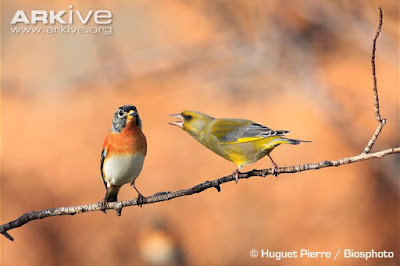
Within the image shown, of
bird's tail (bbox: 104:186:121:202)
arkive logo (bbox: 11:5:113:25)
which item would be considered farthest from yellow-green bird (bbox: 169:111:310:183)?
arkive logo (bbox: 11:5:113:25)

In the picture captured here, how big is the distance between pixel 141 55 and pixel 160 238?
8.94 ft

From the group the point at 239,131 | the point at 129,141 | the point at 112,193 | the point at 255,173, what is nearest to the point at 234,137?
the point at 239,131

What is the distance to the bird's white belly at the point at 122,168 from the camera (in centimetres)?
313

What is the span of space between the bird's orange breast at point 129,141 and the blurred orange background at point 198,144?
203 inches

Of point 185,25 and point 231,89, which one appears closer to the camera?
point 231,89

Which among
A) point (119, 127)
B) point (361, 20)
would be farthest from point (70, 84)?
point (119, 127)

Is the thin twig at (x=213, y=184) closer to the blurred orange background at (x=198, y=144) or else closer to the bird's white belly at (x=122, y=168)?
the bird's white belly at (x=122, y=168)

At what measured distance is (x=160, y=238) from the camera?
9133 mm

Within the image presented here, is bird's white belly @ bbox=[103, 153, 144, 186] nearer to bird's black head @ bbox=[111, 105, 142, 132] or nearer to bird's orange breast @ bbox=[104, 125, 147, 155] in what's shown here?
bird's orange breast @ bbox=[104, 125, 147, 155]

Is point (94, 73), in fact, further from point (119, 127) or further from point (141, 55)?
point (119, 127)

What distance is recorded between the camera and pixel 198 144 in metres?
8.70

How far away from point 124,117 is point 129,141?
23 cm

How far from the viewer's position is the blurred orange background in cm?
894

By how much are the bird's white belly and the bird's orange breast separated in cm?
3
